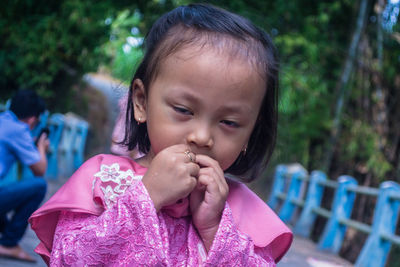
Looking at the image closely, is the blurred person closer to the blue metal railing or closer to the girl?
the girl

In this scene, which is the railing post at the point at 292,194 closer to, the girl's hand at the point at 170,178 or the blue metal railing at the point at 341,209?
the blue metal railing at the point at 341,209

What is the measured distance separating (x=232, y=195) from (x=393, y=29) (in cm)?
751

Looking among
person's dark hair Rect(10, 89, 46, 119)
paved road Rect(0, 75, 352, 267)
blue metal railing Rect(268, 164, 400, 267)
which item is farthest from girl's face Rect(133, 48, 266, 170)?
blue metal railing Rect(268, 164, 400, 267)

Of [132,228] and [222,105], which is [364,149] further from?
[132,228]

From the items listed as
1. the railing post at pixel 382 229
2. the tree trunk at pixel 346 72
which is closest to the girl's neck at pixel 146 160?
the railing post at pixel 382 229

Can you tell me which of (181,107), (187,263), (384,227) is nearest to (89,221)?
(187,263)

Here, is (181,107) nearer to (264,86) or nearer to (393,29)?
(264,86)

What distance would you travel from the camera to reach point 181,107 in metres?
1.30

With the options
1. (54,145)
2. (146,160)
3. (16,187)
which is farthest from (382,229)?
(54,145)

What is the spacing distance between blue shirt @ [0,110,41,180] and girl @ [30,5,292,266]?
6.82 ft

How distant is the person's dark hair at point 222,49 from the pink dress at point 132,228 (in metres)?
0.14

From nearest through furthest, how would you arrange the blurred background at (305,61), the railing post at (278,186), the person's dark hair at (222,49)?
1. the person's dark hair at (222,49)
2. the blurred background at (305,61)
3. the railing post at (278,186)

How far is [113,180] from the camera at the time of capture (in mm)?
1361

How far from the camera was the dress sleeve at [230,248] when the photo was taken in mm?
1280
